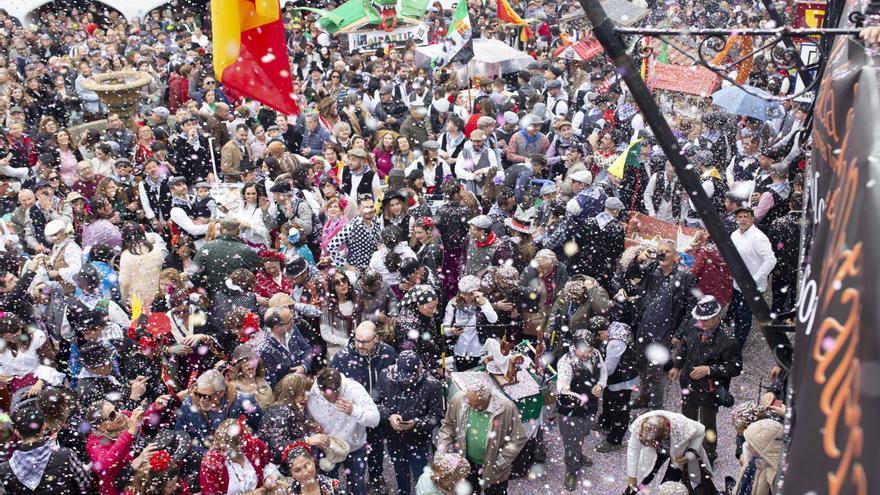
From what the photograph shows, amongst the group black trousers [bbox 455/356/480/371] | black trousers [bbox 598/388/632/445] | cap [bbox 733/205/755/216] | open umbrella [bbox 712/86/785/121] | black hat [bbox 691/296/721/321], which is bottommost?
black trousers [bbox 598/388/632/445]

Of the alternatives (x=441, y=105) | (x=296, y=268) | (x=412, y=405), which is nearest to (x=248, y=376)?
(x=412, y=405)

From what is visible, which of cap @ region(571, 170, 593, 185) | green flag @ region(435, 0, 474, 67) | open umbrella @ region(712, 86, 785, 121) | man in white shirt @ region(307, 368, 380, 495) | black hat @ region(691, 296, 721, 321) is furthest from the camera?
green flag @ region(435, 0, 474, 67)

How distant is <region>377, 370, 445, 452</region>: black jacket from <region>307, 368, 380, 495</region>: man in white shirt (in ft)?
0.43

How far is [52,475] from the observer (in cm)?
468

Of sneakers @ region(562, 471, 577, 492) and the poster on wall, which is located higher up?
the poster on wall

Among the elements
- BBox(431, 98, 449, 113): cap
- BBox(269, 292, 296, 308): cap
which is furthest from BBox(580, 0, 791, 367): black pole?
BBox(431, 98, 449, 113): cap

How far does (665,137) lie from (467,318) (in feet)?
Result: 14.3

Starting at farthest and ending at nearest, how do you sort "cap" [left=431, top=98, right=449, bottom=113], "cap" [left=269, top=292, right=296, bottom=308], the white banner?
the white banner
"cap" [left=431, top=98, right=449, bottom=113]
"cap" [left=269, top=292, right=296, bottom=308]

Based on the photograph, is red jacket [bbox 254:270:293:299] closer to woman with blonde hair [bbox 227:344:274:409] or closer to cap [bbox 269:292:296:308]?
cap [bbox 269:292:296:308]

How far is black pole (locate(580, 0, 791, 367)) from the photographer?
7.98 feet

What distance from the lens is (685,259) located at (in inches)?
314

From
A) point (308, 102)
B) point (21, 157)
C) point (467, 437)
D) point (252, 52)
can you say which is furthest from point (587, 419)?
point (308, 102)

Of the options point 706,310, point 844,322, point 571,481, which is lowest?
point 571,481

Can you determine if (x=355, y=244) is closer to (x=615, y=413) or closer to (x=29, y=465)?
(x=615, y=413)
